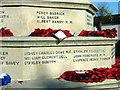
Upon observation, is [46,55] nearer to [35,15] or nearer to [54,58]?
[54,58]

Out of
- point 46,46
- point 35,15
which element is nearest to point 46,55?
point 46,46

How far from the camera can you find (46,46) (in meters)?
7.75

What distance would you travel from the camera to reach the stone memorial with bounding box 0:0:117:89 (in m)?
7.58

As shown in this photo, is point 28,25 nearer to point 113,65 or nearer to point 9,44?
point 9,44

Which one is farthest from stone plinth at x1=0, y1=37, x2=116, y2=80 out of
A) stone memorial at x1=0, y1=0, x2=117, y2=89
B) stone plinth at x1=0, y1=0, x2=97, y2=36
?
stone plinth at x1=0, y1=0, x2=97, y2=36

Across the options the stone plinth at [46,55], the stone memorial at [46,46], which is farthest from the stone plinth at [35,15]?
the stone plinth at [46,55]

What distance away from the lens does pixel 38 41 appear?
760 centimetres

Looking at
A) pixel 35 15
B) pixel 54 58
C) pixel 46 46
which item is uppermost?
pixel 35 15

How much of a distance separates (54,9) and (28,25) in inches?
33.9

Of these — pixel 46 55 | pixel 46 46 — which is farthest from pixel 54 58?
pixel 46 46

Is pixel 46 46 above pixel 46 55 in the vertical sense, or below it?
above

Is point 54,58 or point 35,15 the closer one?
point 54,58

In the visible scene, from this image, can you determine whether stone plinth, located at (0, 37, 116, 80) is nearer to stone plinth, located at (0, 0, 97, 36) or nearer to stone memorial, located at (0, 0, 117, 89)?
stone memorial, located at (0, 0, 117, 89)

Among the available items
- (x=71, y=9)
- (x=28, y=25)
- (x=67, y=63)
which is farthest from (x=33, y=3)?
(x=67, y=63)
